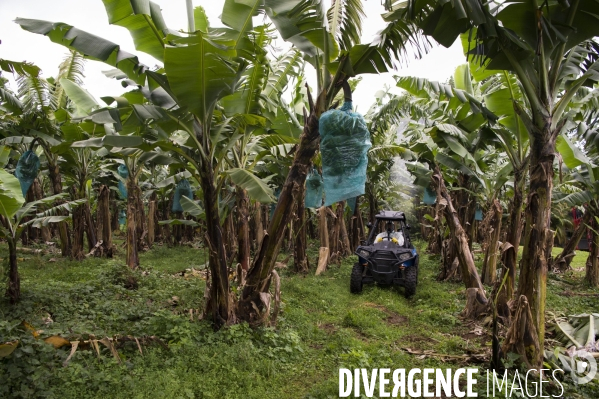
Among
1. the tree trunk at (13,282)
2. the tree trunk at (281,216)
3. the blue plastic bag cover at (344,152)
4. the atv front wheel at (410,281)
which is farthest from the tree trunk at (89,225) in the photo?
the blue plastic bag cover at (344,152)

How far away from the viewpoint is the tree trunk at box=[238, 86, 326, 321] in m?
5.20

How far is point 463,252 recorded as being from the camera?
723 centimetres

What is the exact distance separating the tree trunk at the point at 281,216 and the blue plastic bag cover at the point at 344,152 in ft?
2.54

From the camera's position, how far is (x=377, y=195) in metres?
17.6

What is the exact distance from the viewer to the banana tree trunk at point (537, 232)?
14.1 ft

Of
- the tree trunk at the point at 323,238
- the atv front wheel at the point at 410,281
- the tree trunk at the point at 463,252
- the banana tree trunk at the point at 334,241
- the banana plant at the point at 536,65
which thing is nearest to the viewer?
the banana plant at the point at 536,65

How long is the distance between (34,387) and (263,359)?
7.44 ft

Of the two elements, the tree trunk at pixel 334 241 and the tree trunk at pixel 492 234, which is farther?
the tree trunk at pixel 334 241

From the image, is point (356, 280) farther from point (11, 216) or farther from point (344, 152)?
point (11, 216)

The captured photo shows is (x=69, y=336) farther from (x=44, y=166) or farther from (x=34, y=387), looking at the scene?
(x=44, y=166)

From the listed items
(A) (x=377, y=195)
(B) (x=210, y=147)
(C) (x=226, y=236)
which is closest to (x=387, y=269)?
(C) (x=226, y=236)

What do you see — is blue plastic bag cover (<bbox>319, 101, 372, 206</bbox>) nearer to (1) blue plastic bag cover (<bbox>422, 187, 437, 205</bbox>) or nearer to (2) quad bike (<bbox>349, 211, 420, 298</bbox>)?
(2) quad bike (<bbox>349, 211, 420, 298</bbox>)

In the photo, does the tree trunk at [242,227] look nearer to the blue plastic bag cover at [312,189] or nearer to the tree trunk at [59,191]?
the blue plastic bag cover at [312,189]

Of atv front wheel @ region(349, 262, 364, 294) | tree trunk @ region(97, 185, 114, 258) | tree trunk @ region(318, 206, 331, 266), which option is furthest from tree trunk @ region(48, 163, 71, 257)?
atv front wheel @ region(349, 262, 364, 294)
